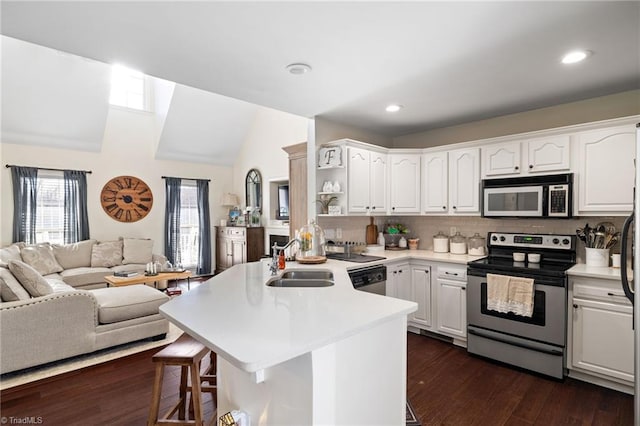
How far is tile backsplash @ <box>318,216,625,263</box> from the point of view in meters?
3.21

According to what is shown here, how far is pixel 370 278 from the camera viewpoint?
3223mm

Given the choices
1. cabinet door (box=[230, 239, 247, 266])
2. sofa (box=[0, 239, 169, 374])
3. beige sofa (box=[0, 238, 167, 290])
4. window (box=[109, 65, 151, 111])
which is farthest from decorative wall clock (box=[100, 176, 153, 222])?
sofa (box=[0, 239, 169, 374])

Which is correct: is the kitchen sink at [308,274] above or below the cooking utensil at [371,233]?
below

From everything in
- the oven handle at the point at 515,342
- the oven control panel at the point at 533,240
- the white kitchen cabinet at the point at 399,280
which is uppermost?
the oven control panel at the point at 533,240

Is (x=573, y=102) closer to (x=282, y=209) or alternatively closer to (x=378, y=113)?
(x=378, y=113)

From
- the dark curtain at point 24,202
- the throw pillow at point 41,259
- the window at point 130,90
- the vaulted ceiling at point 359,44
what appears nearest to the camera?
the vaulted ceiling at point 359,44

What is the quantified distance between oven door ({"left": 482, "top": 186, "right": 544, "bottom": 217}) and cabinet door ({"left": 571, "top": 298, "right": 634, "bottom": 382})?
909 mm

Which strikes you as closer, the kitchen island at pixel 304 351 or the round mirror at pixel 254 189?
the kitchen island at pixel 304 351

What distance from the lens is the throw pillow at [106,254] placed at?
5.65m

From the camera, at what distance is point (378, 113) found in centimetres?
365

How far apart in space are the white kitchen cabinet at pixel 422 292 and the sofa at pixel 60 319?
283 centimetres

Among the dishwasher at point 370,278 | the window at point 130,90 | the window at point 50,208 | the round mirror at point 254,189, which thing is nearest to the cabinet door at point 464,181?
the dishwasher at point 370,278

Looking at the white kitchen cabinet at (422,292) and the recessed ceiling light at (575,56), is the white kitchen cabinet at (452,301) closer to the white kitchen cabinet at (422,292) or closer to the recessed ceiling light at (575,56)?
the white kitchen cabinet at (422,292)

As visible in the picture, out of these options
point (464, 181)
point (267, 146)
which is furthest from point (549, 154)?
point (267, 146)
